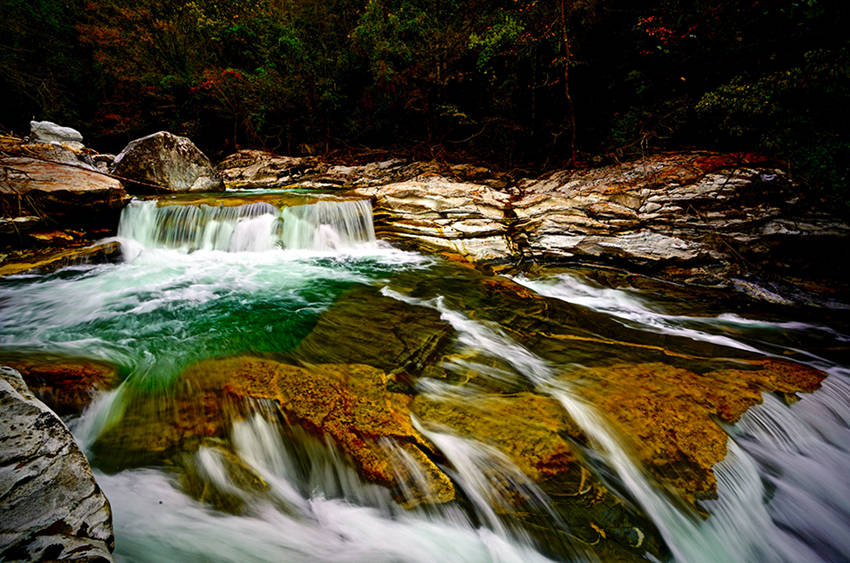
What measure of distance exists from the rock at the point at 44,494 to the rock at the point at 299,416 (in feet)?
2.06

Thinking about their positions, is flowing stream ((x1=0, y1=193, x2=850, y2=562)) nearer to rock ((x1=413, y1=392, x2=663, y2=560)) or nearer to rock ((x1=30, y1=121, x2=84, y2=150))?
rock ((x1=413, y1=392, x2=663, y2=560))

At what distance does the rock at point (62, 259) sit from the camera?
4625 millimetres

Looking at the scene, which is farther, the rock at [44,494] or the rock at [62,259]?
the rock at [62,259]

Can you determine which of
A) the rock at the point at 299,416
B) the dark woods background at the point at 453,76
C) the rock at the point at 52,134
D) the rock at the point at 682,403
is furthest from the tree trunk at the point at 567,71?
the rock at the point at 52,134

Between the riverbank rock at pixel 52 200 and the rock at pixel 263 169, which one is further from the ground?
the rock at pixel 263 169

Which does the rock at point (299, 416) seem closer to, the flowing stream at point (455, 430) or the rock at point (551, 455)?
the flowing stream at point (455, 430)

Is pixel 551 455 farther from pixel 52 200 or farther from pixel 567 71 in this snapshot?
pixel 567 71

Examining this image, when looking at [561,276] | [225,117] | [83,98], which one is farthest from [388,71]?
[83,98]

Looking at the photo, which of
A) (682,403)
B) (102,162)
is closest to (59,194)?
(102,162)

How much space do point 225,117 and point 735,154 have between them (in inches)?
713

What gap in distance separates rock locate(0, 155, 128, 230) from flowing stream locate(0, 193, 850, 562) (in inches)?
53.4

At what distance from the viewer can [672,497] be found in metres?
1.82

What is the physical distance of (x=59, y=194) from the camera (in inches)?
206

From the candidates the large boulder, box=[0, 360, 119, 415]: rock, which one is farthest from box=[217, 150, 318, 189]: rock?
box=[0, 360, 119, 415]: rock
